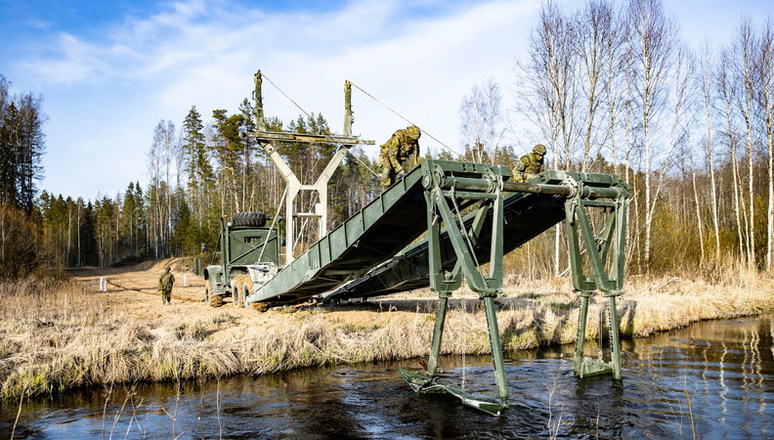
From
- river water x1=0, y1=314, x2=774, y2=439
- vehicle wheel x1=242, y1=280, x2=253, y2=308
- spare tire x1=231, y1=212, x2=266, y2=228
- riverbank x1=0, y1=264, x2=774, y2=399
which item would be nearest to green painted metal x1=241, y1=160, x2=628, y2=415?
river water x1=0, y1=314, x2=774, y2=439

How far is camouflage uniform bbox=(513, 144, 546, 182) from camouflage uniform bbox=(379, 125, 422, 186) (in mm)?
2233

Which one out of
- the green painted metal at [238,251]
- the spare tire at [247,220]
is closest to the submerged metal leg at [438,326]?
the green painted metal at [238,251]

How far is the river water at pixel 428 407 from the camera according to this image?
596 cm

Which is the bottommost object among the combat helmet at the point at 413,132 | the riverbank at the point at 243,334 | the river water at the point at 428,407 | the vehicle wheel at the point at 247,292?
the river water at the point at 428,407

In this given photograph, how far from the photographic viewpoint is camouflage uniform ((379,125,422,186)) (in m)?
8.47

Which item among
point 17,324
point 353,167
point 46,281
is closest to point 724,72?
point 17,324

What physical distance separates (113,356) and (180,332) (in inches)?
56.5

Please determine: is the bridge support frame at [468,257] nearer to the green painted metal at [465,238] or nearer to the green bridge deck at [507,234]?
the green painted metal at [465,238]

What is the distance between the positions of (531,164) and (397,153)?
9.04ft

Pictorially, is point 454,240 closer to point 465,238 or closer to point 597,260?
point 465,238

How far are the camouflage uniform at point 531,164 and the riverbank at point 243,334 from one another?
2.76 metres

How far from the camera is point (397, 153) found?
849cm

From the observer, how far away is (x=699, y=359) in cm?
988

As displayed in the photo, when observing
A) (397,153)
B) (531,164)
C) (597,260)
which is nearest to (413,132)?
(397,153)
